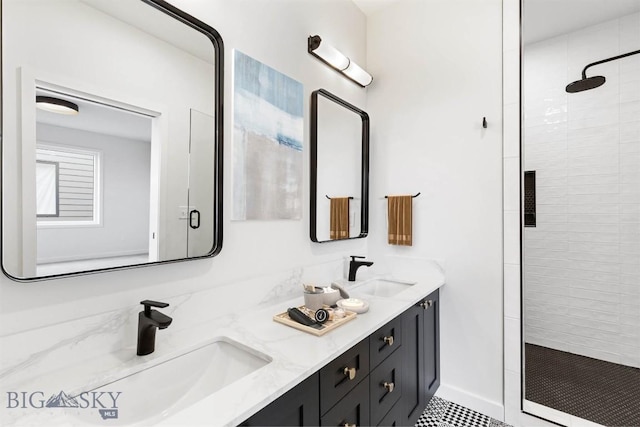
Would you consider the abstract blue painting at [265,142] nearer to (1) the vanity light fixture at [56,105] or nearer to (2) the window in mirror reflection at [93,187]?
(2) the window in mirror reflection at [93,187]

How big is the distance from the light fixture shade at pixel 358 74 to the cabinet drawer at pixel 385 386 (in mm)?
1761

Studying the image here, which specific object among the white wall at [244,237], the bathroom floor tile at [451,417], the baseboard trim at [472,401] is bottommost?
the bathroom floor tile at [451,417]

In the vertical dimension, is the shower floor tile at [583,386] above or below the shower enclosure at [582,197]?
below

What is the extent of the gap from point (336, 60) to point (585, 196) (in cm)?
205

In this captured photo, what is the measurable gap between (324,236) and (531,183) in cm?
146

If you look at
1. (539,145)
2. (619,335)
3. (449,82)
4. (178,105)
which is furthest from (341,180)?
(619,335)

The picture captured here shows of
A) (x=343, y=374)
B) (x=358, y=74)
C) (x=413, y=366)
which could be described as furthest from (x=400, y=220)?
(x=343, y=374)

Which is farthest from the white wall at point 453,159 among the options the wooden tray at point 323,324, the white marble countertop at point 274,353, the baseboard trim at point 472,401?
the wooden tray at point 323,324

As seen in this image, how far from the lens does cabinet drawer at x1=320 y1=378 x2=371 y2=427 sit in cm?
101

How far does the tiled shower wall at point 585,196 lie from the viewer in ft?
6.80

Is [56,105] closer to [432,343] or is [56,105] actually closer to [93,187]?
[93,187]

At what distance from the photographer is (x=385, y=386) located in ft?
4.45

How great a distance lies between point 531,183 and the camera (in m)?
2.06

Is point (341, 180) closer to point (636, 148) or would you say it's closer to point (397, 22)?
point (397, 22)
